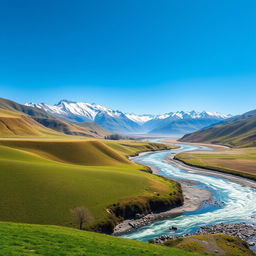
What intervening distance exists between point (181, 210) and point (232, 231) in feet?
59.7

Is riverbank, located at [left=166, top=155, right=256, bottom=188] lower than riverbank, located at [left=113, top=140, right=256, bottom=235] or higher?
higher

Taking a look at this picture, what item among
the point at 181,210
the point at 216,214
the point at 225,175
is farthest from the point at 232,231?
the point at 225,175

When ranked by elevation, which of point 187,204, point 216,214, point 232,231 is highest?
point 232,231

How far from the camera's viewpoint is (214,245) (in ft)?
139

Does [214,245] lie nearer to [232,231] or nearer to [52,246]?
[232,231]

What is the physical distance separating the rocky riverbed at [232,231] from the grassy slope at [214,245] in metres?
7.09

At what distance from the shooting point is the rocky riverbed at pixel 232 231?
5075 centimetres

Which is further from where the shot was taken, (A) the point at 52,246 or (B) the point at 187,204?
(B) the point at 187,204

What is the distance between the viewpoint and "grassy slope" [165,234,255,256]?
131 ft

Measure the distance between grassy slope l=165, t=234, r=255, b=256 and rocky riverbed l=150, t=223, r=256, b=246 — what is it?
7091mm

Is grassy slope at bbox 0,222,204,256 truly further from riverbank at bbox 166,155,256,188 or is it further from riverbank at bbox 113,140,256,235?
riverbank at bbox 166,155,256,188

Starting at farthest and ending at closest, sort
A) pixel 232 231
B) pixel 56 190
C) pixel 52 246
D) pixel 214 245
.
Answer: pixel 56 190, pixel 232 231, pixel 214 245, pixel 52 246

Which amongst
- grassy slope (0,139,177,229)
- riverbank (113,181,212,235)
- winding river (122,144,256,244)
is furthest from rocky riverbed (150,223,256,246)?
grassy slope (0,139,177,229)

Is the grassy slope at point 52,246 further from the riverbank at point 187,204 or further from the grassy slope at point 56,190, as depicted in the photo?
the riverbank at point 187,204
